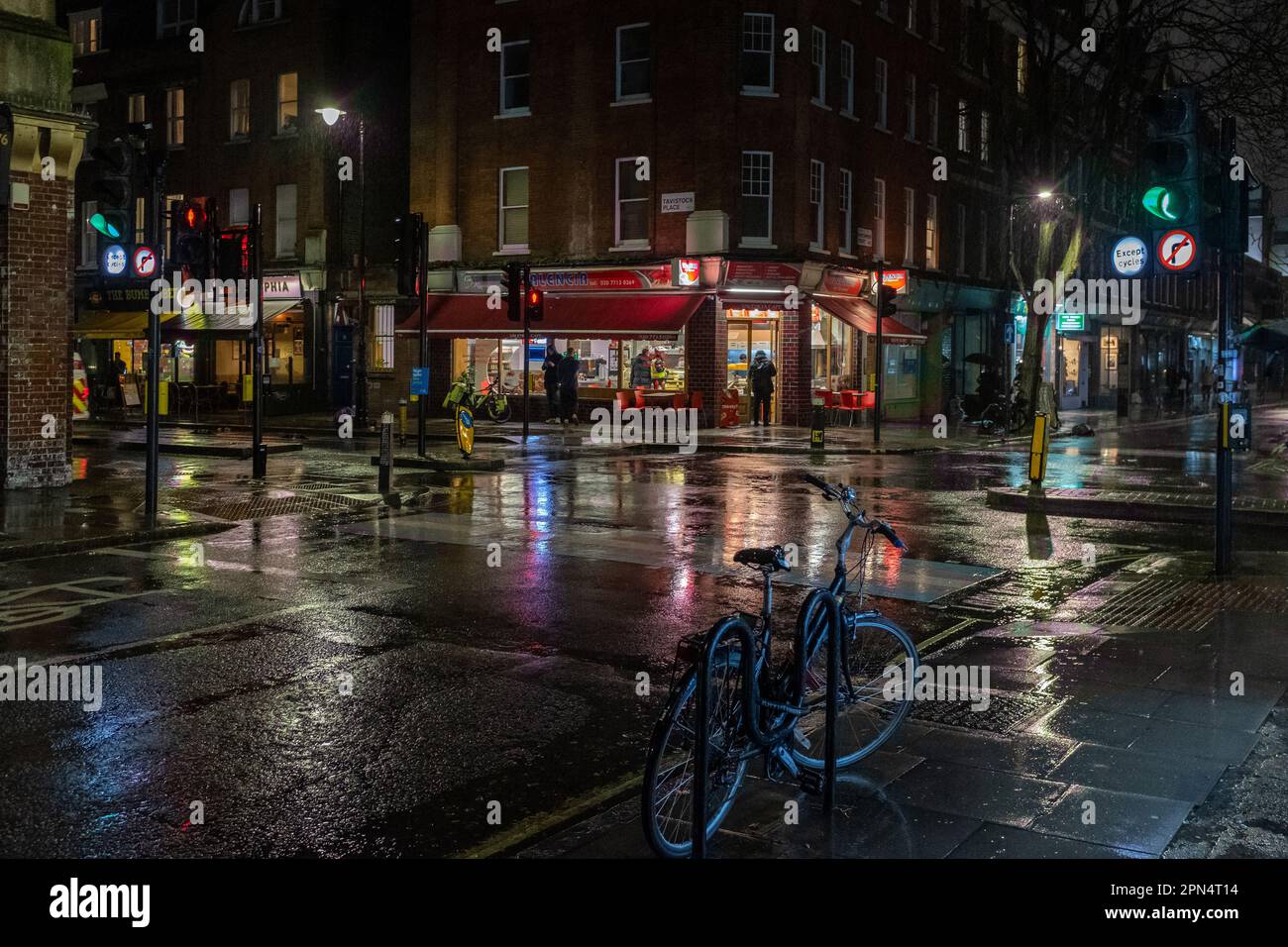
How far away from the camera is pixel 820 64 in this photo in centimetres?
3594

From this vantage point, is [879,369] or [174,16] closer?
[879,369]

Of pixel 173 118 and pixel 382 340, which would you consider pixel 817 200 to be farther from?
pixel 173 118

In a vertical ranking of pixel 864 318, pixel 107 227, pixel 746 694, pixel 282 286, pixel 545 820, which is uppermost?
pixel 282 286

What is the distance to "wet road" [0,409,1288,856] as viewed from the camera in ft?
18.0

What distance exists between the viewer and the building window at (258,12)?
42.1m

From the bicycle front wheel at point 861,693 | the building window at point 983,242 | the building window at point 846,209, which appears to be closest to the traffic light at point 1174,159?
the bicycle front wheel at point 861,693

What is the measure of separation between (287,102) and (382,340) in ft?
27.9

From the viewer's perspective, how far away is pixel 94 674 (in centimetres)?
770

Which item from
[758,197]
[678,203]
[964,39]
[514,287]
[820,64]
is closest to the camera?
[514,287]

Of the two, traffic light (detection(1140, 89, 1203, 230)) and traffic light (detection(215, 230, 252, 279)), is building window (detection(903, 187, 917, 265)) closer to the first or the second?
traffic light (detection(215, 230, 252, 279))

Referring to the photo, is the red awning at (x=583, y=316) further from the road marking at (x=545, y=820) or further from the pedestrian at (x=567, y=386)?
the road marking at (x=545, y=820)

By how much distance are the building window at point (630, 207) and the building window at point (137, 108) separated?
19.5m

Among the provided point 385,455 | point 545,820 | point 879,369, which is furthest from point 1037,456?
point 545,820

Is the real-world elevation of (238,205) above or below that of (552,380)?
above
